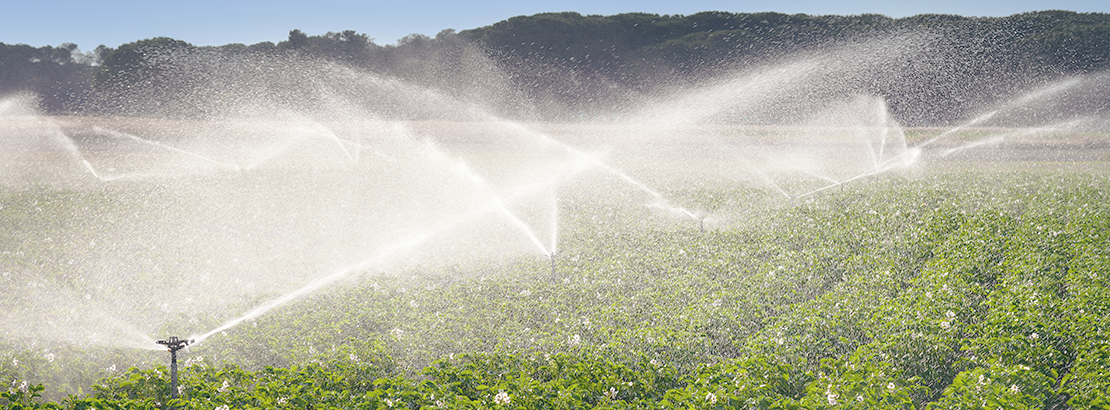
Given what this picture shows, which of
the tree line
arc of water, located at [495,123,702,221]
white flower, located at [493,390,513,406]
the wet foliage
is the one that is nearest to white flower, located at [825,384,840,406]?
the wet foliage

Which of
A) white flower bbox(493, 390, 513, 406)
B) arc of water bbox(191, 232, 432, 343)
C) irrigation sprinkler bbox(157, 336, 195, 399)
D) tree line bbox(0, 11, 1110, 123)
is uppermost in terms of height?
tree line bbox(0, 11, 1110, 123)

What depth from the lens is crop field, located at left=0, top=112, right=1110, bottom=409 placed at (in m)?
6.83

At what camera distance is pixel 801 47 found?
87500 millimetres

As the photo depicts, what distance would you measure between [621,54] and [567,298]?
80554mm

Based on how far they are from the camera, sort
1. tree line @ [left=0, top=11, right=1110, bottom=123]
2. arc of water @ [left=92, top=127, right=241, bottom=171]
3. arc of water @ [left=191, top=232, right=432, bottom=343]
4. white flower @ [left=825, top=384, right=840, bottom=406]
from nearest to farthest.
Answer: white flower @ [left=825, top=384, right=840, bottom=406] → arc of water @ [left=191, top=232, right=432, bottom=343] → arc of water @ [left=92, top=127, right=241, bottom=171] → tree line @ [left=0, top=11, right=1110, bottom=123]

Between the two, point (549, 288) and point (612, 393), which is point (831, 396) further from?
point (549, 288)

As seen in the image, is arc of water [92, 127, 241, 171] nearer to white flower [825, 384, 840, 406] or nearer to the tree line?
the tree line

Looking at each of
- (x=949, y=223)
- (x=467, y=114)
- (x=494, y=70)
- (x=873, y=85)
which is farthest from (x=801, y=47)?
(x=949, y=223)

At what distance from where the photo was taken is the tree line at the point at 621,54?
60.3 metres

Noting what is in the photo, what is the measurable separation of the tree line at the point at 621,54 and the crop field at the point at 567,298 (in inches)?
1809

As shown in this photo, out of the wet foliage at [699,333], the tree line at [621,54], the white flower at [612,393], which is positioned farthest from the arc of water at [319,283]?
the tree line at [621,54]

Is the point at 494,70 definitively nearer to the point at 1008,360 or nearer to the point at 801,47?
the point at 801,47

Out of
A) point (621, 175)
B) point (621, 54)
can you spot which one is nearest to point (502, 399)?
point (621, 175)

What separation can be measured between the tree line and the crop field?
45942 millimetres
